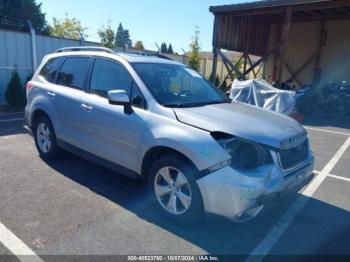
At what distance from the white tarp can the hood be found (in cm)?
644

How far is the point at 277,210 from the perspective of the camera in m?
3.87

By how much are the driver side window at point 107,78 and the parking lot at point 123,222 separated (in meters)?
1.34

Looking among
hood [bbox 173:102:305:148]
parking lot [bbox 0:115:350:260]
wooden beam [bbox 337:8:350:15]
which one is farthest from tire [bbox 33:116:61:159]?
wooden beam [bbox 337:8:350:15]

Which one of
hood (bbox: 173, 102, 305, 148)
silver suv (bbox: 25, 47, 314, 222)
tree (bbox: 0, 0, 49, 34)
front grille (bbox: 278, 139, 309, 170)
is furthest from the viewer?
tree (bbox: 0, 0, 49, 34)

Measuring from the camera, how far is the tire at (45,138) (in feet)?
16.2

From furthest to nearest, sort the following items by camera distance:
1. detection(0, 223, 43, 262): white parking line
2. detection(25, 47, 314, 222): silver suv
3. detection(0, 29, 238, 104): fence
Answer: detection(0, 29, 238, 104): fence
detection(25, 47, 314, 222): silver suv
detection(0, 223, 43, 262): white parking line

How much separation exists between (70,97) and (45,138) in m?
1.16

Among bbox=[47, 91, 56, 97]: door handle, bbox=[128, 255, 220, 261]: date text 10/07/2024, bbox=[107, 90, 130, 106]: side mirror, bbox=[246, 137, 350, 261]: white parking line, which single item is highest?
bbox=[107, 90, 130, 106]: side mirror

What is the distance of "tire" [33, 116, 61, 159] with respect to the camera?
4934 millimetres

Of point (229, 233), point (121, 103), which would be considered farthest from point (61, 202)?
point (229, 233)

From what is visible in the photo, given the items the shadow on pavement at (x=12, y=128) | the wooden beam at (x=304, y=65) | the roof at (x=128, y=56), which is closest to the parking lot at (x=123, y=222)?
the roof at (x=128, y=56)

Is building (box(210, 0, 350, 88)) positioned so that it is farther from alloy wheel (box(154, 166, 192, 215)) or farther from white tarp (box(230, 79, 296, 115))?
alloy wheel (box(154, 166, 192, 215))

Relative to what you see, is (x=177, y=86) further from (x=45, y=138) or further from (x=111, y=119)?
(x=45, y=138)

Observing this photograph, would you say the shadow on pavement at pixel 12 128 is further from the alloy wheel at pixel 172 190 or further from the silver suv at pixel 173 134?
the alloy wheel at pixel 172 190
